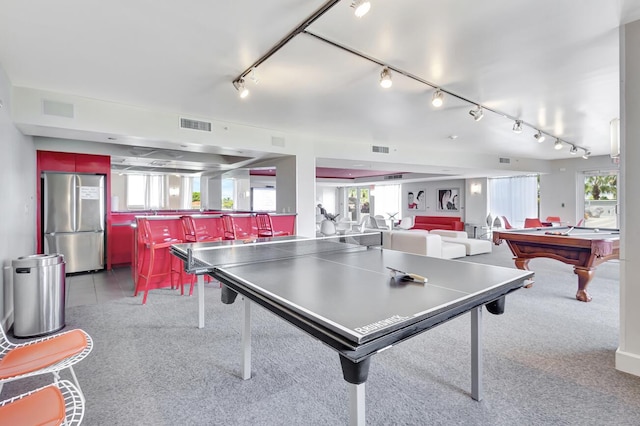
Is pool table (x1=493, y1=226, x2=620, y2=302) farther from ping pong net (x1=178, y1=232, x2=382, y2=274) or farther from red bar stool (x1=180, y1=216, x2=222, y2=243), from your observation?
red bar stool (x1=180, y1=216, x2=222, y2=243)

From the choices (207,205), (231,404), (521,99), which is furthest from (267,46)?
(207,205)

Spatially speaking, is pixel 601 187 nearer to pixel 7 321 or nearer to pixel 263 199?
pixel 263 199

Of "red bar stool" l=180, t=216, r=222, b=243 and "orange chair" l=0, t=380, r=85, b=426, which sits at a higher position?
"red bar stool" l=180, t=216, r=222, b=243

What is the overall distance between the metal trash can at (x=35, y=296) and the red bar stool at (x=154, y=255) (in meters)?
1.03

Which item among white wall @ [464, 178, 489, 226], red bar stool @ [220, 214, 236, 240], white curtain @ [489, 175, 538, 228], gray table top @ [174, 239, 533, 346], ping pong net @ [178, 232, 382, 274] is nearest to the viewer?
gray table top @ [174, 239, 533, 346]

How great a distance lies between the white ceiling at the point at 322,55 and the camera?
235 cm

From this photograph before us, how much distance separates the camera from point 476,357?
2.09m

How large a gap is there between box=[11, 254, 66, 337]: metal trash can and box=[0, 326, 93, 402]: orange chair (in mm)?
1500

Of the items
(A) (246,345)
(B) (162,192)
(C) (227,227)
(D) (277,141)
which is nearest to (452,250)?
(D) (277,141)

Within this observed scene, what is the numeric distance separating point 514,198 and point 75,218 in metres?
13.3

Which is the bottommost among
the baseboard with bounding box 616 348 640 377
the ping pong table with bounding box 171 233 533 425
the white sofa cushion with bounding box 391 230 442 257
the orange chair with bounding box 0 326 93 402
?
the baseboard with bounding box 616 348 640 377

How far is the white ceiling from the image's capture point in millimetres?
2350

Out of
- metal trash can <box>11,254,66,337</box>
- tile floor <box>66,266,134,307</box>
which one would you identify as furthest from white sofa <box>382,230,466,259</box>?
metal trash can <box>11,254,66,337</box>

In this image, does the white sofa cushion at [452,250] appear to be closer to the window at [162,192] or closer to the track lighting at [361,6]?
the track lighting at [361,6]
